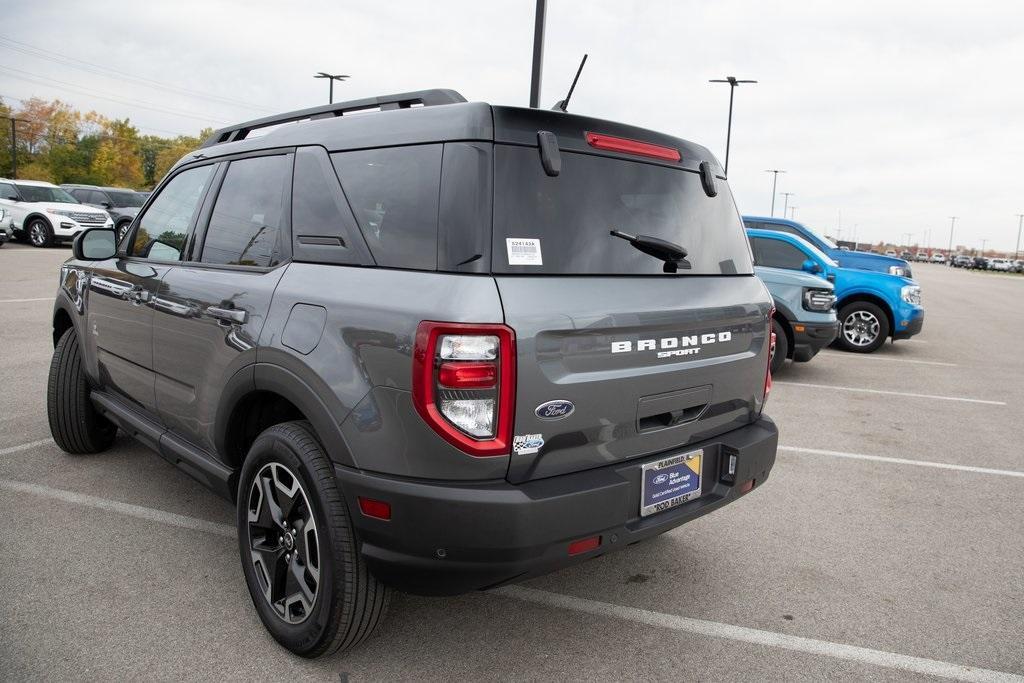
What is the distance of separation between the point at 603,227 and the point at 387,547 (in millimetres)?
1275

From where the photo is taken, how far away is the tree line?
65.9m

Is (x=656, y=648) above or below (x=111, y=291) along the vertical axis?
below

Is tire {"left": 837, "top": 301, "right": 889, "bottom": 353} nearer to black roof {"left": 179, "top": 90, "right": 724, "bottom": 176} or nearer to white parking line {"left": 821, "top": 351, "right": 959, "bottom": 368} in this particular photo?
white parking line {"left": 821, "top": 351, "right": 959, "bottom": 368}

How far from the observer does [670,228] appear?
2922 millimetres

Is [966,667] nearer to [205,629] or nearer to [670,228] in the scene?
Result: [670,228]

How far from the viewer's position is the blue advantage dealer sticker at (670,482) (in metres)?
2.62

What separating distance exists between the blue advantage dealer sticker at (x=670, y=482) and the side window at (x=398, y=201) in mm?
1056

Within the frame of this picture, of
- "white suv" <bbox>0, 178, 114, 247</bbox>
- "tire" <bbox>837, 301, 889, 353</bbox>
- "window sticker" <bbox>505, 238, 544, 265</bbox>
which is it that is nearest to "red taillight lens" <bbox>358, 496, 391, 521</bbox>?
"window sticker" <bbox>505, 238, 544, 265</bbox>

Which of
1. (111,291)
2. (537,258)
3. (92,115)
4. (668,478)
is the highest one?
(92,115)

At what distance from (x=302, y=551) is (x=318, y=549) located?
0.55 ft

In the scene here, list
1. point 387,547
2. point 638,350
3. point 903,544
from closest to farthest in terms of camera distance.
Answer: point 387,547
point 638,350
point 903,544

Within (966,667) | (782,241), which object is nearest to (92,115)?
(782,241)

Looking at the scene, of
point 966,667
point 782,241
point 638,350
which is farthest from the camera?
point 782,241

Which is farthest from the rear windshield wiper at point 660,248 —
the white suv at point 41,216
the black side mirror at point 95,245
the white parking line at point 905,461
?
the white suv at point 41,216
